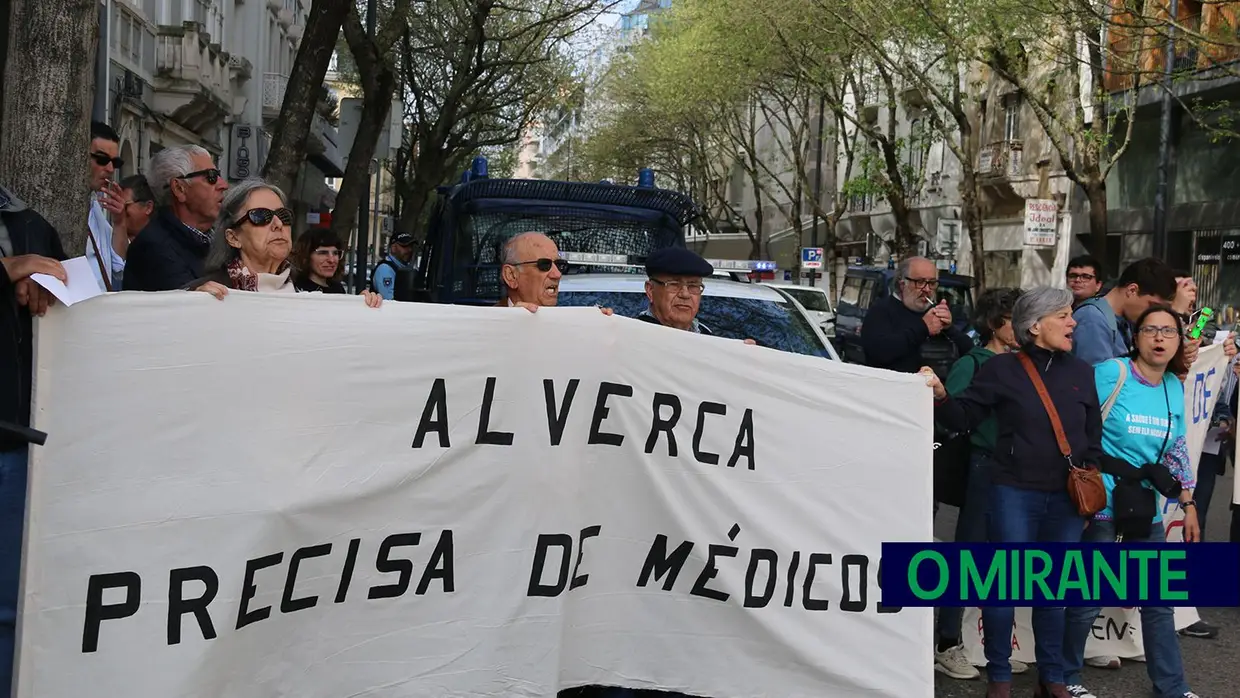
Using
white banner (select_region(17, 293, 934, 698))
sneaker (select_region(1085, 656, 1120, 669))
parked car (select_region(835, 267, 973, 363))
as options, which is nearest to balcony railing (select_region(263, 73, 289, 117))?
parked car (select_region(835, 267, 973, 363))

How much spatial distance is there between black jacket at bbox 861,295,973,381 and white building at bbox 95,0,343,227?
13543 mm

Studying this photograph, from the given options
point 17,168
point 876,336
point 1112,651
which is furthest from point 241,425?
point 1112,651

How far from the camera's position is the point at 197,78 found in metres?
27.8

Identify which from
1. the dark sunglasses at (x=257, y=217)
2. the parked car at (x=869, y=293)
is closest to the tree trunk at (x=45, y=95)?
the dark sunglasses at (x=257, y=217)

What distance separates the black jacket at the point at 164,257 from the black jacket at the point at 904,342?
11.2 feet

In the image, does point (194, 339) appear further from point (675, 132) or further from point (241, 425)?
point (675, 132)

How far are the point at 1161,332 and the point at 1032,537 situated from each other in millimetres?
988

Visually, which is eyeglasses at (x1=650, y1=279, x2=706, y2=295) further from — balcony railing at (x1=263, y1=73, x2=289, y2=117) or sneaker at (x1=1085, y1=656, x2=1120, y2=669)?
balcony railing at (x1=263, y1=73, x2=289, y2=117)

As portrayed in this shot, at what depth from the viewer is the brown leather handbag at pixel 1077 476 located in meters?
5.73

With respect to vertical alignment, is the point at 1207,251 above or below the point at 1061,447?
above

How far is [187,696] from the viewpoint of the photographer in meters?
3.96

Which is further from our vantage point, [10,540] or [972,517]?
[972,517]

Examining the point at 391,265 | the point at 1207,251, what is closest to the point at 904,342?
the point at 391,265

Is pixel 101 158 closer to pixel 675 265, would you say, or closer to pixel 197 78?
pixel 675 265
